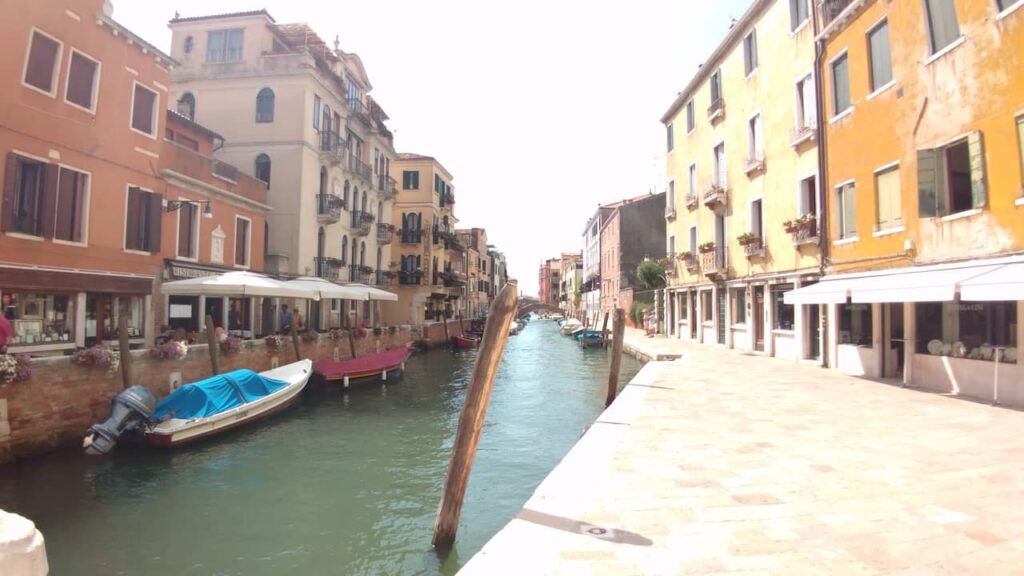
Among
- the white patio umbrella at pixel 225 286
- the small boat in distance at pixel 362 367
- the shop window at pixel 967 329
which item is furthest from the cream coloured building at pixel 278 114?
the shop window at pixel 967 329

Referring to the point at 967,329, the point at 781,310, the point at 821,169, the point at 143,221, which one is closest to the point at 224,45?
the point at 143,221

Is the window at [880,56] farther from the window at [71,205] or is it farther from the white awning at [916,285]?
the window at [71,205]

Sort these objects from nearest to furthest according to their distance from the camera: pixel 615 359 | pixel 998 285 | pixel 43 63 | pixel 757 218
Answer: pixel 998 285 < pixel 43 63 < pixel 615 359 < pixel 757 218

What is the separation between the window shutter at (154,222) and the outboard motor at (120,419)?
5596 mm

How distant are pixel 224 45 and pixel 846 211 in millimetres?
22940

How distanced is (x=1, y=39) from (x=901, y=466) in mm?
15750

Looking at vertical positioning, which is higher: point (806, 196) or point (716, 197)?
point (716, 197)

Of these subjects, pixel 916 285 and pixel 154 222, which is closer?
pixel 916 285

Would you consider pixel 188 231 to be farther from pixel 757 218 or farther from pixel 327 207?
pixel 757 218

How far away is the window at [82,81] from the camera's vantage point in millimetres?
11688

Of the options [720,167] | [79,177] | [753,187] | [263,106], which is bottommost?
[79,177]

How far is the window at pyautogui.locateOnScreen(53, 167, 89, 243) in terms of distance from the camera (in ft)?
37.8

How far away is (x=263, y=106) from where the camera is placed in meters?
21.2

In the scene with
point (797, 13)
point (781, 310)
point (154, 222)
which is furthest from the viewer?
point (781, 310)
